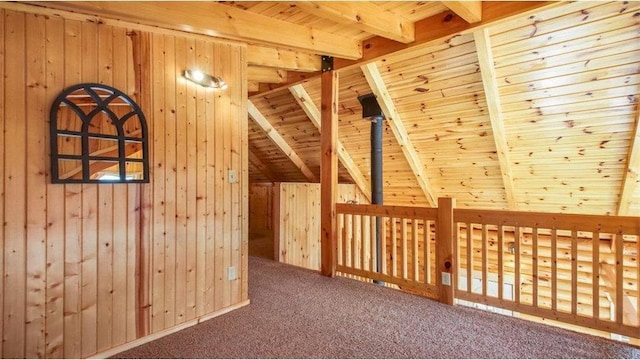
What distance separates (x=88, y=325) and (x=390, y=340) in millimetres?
1906

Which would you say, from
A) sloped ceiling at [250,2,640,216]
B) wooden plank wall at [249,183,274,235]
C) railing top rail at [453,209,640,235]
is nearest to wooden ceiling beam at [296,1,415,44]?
sloped ceiling at [250,2,640,216]

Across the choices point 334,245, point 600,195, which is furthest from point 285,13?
point 600,195

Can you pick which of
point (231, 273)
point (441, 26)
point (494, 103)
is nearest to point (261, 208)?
point (231, 273)

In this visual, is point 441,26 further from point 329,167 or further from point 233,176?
point 233,176

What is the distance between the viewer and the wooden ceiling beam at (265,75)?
3775mm

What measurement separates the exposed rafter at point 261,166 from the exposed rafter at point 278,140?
3.23ft

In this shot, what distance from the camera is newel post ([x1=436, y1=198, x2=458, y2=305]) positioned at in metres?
2.85

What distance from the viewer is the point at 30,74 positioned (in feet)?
6.20

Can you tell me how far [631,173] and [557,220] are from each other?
63.7 inches

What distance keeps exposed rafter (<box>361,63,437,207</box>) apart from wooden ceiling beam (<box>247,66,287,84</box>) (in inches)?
40.9

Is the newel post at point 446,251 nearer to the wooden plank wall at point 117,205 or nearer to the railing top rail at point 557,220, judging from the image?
the railing top rail at point 557,220

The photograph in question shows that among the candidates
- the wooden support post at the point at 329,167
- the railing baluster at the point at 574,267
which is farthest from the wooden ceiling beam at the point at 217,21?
the railing baluster at the point at 574,267

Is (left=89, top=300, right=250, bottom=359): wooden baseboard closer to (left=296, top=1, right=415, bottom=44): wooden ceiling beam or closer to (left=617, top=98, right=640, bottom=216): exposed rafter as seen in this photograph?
(left=296, top=1, right=415, bottom=44): wooden ceiling beam

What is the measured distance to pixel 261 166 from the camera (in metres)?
6.61
